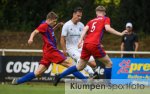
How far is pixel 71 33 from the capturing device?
1728 cm

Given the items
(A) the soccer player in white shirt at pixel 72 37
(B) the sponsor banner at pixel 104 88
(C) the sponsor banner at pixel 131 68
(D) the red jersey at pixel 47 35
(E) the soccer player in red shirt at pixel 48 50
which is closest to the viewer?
(B) the sponsor banner at pixel 104 88

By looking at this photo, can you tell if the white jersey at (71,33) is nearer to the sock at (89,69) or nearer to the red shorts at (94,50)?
the sock at (89,69)

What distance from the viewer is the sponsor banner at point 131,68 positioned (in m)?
21.4

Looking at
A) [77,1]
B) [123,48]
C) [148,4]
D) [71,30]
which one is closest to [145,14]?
[148,4]

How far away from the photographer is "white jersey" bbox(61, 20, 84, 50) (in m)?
17.2

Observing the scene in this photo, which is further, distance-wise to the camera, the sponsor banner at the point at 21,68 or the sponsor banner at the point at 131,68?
the sponsor banner at the point at 21,68

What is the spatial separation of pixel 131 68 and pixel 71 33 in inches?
186

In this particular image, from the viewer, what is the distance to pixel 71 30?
56.6 ft

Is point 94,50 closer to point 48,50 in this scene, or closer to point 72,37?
point 48,50

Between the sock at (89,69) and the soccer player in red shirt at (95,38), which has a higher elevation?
the soccer player in red shirt at (95,38)

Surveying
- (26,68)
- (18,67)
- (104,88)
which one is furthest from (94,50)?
(18,67)

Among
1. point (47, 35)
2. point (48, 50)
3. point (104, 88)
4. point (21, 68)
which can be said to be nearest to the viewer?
point (104, 88)

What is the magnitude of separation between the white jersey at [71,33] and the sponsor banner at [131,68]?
4335 mm

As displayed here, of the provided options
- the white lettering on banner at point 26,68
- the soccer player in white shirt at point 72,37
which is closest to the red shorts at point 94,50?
the soccer player in white shirt at point 72,37
